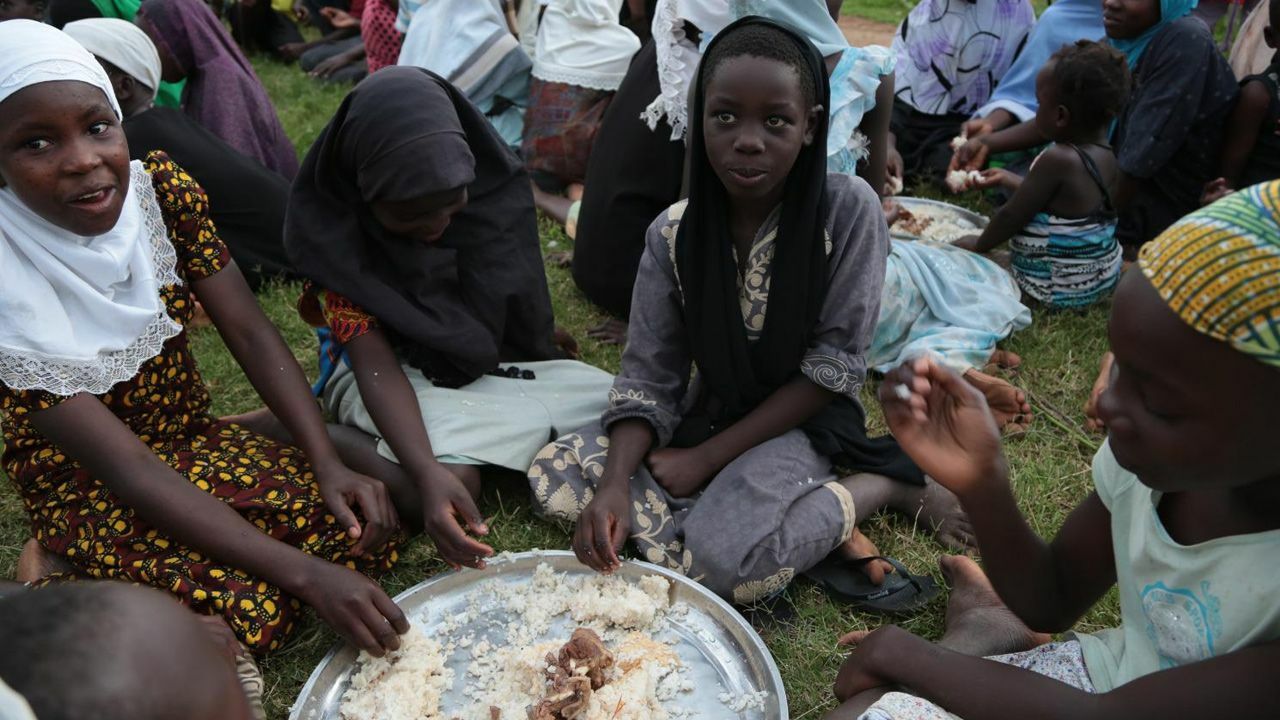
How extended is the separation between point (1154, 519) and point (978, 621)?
68cm

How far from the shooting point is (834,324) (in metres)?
2.48

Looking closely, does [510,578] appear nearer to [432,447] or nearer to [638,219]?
[432,447]

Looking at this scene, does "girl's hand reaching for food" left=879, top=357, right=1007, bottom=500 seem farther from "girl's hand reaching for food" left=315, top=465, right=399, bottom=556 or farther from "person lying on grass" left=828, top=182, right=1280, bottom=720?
"girl's hand reaching for food" left=315, top=465, right=399, bottom=556

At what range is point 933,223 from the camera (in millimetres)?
4402

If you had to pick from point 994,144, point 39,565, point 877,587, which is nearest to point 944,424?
point 877,587

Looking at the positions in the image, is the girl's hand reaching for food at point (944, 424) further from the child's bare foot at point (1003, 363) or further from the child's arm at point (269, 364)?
the child's bare foot at point (1003, 363)

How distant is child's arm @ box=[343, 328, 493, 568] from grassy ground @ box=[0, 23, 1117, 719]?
289 millimetres

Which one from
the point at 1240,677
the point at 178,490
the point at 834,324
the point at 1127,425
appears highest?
the point at 1127,425

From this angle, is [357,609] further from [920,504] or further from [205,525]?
[920,504]

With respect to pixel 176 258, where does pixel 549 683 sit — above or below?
below

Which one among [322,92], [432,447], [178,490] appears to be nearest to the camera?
[178,490]

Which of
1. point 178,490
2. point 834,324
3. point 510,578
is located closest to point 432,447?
point 510,578

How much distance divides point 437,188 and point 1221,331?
1.89 meters

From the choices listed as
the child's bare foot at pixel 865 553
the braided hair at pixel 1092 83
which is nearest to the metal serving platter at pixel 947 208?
the braided hair at pixel 1092 83
